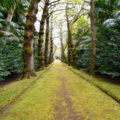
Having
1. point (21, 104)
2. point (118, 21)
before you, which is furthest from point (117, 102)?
point (118, 21)

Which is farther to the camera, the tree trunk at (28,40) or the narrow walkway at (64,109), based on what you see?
the tree trunk at (28,40)

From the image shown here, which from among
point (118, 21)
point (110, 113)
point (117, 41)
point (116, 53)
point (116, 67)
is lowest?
point (110, 113)

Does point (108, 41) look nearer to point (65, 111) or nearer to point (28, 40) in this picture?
point (28, 40)

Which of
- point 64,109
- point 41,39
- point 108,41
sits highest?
point 41,39

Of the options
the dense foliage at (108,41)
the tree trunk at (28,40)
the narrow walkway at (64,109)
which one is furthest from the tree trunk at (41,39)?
the narrow walkway at (64,109)

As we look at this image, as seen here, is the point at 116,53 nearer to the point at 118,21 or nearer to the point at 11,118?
the point at 118,21

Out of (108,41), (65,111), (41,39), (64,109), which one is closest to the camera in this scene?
(65,111)

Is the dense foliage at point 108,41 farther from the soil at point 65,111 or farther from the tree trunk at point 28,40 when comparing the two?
the tree trunk at point 28,40

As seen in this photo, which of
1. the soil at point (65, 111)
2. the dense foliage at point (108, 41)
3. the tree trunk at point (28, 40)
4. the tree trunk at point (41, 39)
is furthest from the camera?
the tree trunk at point (41, 39)

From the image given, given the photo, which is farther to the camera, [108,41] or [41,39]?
[41,39]

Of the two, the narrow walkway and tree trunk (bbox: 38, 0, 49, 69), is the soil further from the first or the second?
tree trunk (bbox: 38, 0, 49, 69)

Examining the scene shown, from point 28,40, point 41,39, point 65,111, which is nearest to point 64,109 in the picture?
point 65,111

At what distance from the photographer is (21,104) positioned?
3.24 m

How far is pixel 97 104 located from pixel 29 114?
1769 millimetres
